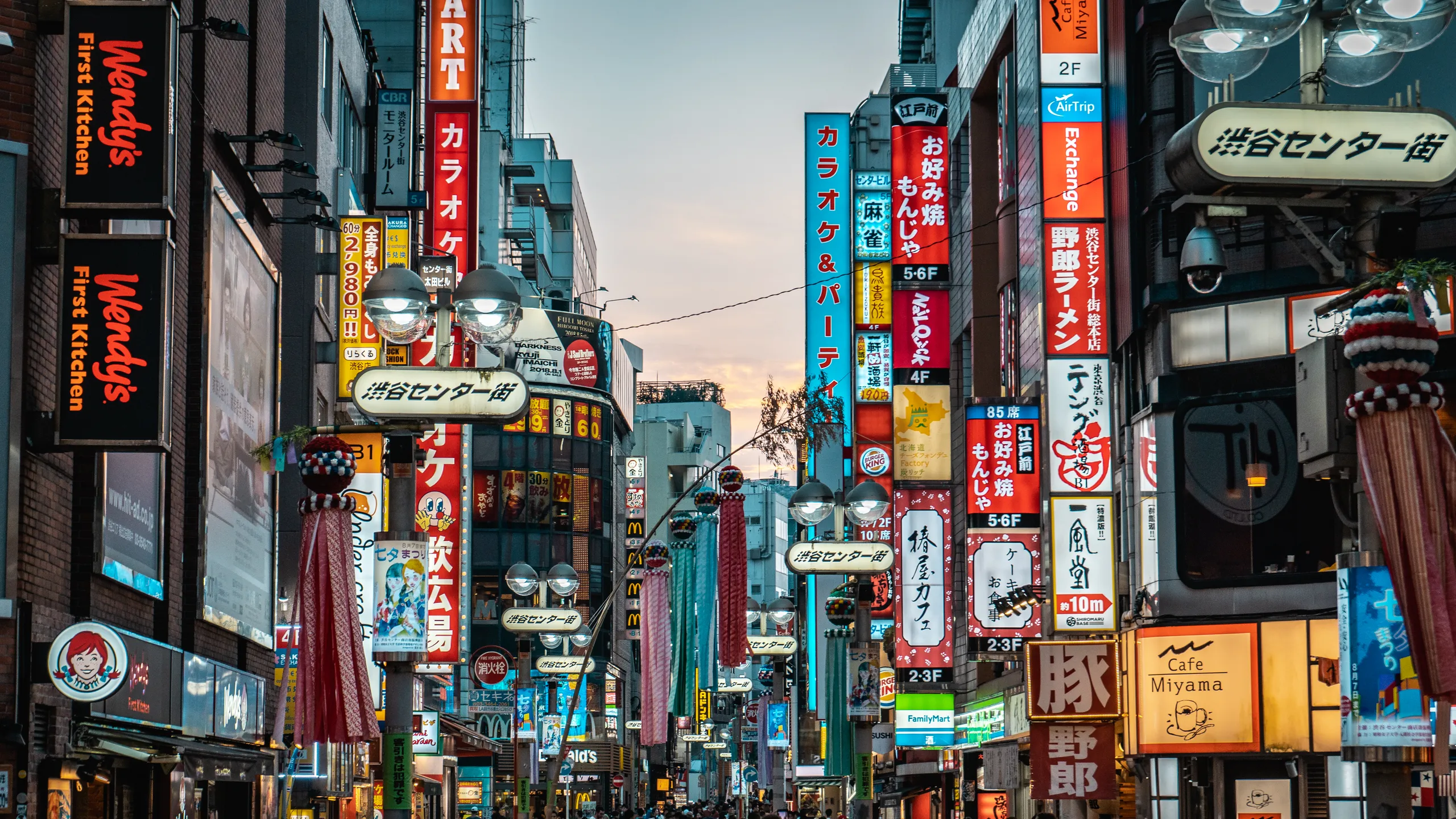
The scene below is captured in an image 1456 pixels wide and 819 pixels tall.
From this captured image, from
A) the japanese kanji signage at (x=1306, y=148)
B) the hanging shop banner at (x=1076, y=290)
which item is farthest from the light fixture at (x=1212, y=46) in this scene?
the hanging shop banner at (x=1076, y=290)

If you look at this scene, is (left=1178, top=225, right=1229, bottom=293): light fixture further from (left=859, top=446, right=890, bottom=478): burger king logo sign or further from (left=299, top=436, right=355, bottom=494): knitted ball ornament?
(left=859, top=446, right=890, bottom=478): burger king logo sign

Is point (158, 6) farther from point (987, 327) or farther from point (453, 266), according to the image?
point (987, 327)

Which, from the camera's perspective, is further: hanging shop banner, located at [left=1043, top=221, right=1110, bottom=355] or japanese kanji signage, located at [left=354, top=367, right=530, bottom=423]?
hanging shop banner, located at [left=1043, top=221, right=1110, bottom=355]

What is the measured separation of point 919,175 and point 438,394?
25599 millimetres

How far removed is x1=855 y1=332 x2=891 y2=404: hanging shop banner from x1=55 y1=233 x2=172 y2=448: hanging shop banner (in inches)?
1112

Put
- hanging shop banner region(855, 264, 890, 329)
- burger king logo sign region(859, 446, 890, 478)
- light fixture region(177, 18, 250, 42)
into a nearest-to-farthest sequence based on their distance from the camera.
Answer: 1. light fixture region(177, 18, 250, 42)
2. hanging shop banner region(855, 264, 890, 329)
3. burger king logo sign region(859, 446, 890, 478)

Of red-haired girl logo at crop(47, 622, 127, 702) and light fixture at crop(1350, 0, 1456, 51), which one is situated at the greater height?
light fixture at crop(1350, 0, 1456, 51)

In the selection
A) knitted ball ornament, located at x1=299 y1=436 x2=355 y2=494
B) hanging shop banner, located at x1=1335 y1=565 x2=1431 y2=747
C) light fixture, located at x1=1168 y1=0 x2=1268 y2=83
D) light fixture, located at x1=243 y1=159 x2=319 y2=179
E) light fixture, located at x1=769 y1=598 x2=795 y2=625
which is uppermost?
light fixture, located at x1=243 y1=159 x2=319 y2=179

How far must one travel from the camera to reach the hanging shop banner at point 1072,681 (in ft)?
90.9

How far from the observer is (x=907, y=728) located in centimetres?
4066

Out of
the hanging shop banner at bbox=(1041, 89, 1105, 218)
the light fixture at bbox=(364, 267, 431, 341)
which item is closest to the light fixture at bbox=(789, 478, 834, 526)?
the hanging shop banner at bbox=(1041, 89, 1105, 218)

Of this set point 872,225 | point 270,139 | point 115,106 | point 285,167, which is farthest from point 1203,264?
point 872,225

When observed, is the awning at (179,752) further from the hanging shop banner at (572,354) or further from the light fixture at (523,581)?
the hanging shop banner at (572,354)

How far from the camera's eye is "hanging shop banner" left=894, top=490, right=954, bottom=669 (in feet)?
123
